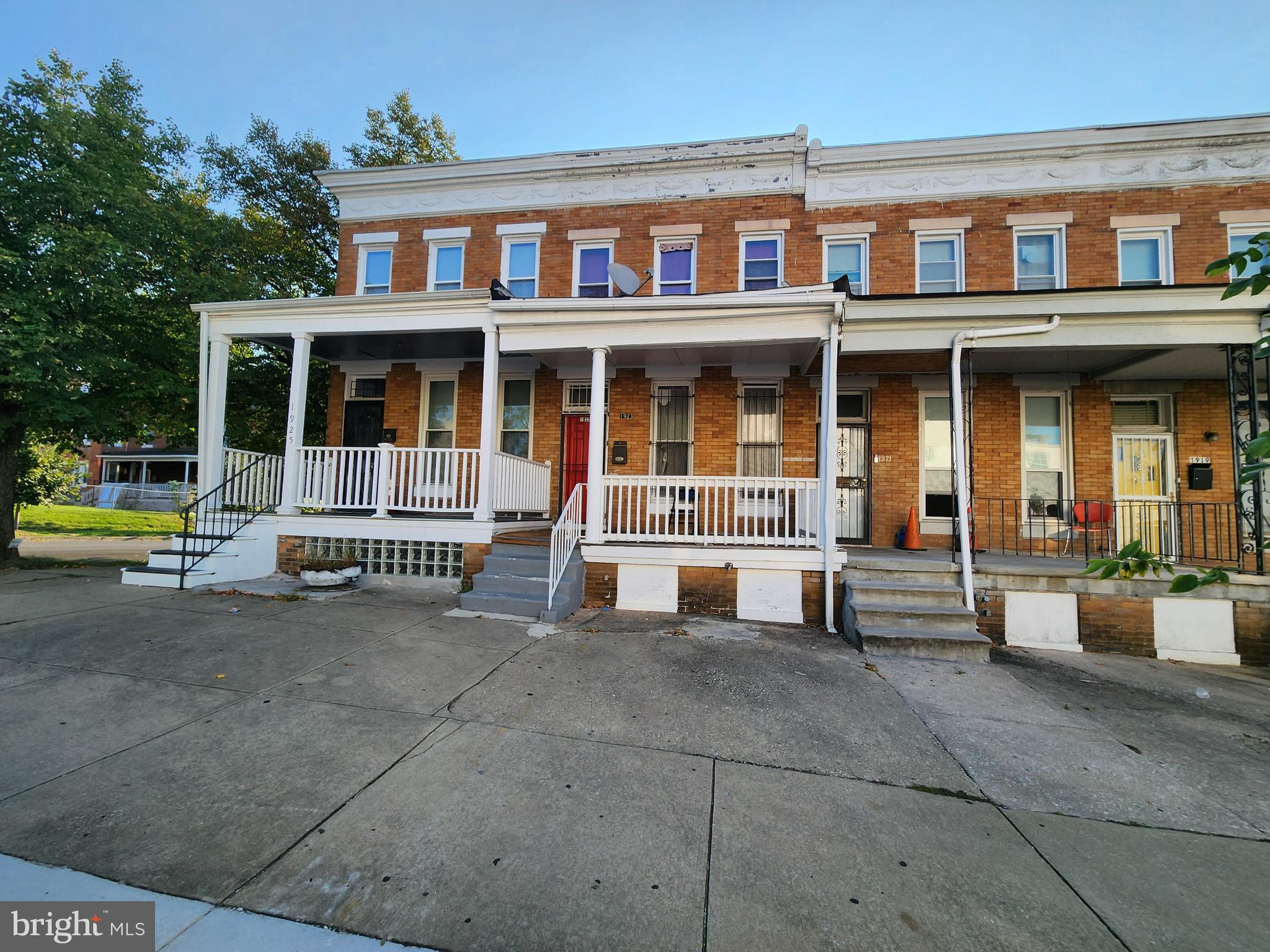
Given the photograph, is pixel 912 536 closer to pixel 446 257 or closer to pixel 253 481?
pixel 446 257

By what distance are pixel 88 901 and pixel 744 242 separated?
35.6ft

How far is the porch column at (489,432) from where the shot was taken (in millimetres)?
7738

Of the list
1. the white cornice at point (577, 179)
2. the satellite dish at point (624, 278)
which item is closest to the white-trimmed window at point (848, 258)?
the white cornice at point (577, 179)

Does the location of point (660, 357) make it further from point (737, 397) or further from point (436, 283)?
point (436, 283)

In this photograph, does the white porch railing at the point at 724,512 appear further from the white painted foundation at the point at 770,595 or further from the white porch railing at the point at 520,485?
the white porch railing at the point at 520,485

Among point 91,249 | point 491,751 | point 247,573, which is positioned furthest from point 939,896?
point 91,249

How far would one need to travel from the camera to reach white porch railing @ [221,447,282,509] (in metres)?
8.52

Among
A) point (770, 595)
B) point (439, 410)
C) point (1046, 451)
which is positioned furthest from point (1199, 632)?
point (439, 410)

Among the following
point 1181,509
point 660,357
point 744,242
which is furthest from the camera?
point 744,242

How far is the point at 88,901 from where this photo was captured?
6.73 ft

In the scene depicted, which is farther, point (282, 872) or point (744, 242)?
point (744, 242)

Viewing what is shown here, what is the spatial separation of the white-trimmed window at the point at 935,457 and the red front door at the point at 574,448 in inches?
236

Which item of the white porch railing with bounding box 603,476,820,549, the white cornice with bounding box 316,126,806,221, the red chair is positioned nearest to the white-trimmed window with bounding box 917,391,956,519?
the red chair

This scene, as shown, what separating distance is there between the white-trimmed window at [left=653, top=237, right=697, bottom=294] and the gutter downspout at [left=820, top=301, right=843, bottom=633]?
3822 mm
